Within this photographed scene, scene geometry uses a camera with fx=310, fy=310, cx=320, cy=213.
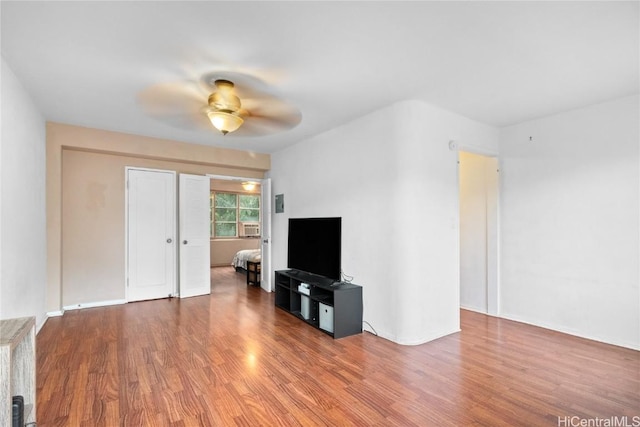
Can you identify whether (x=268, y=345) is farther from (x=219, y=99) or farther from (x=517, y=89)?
(x=517, y=89)

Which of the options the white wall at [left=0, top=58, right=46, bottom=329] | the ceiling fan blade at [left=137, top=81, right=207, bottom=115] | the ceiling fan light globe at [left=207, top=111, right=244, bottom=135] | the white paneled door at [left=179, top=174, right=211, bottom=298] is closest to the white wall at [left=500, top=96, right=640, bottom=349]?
the ceiling fan light globe at [left=207, top=111, right=244, bottom=135]

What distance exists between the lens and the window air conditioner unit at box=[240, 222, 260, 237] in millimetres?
9586

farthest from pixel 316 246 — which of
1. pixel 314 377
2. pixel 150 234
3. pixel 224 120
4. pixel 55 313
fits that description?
pixel 55 313

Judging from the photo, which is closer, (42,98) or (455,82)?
(455,82)

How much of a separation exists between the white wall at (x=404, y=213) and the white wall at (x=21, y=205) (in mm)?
3235

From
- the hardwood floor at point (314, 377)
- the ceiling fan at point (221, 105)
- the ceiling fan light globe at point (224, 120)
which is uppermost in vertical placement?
the ceiling fan at point (221, 105)

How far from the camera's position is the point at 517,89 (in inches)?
119

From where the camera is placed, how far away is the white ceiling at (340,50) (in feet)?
6.21

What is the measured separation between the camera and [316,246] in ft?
13.9

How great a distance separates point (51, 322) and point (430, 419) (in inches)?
178

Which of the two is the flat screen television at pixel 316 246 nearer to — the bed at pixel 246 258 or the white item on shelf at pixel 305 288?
the white item on shelf at pixel 305 288

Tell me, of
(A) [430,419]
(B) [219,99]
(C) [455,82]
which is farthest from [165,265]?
(C) [455,82]

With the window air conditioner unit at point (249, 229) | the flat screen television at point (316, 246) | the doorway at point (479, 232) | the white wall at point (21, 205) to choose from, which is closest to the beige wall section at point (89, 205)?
the white wall at point (21, 205)

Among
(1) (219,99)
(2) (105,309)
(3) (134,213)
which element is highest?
(1) (219,99)
